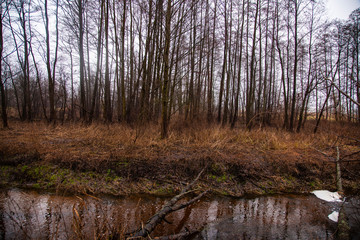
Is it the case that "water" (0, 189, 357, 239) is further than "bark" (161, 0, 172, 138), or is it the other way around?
"bark" (161, 0, 172, 138)

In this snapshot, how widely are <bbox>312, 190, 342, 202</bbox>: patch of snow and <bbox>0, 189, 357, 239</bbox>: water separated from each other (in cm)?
30

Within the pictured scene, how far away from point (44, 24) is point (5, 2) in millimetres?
2042

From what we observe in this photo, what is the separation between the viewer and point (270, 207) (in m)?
3.57

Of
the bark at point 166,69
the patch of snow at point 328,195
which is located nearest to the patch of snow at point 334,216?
the patch of snow at point 328,195

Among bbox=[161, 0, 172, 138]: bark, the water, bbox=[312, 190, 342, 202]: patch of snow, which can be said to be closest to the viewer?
the water

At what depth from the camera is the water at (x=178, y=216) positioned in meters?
2.58

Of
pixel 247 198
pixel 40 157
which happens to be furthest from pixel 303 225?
pixel 40 157

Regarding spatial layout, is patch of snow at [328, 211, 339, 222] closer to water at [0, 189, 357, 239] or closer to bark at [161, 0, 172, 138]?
water at [0, 189, 357, 239]

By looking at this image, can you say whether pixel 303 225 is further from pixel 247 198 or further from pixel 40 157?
pixel 40 157

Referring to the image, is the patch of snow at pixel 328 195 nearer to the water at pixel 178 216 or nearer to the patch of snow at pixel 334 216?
the water at pixel 178 216

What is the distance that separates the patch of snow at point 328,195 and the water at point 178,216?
30 cm

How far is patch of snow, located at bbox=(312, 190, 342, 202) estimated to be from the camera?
3.97 m

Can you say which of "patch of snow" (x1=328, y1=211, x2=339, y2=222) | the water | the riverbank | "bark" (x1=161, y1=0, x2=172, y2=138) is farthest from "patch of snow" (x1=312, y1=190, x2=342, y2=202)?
"bark" (x1=161, y1=0, x2=172, y2=138)

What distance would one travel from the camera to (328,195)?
4.15 m
